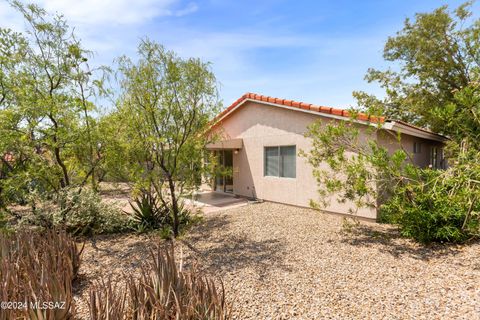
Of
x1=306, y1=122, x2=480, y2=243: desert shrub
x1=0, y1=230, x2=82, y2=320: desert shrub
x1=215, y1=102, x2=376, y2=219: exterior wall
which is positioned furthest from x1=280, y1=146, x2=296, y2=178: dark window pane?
x1=0, y1=230, x2=82, y2=320: desert shrub

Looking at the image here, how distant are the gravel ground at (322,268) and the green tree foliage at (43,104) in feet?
11.1

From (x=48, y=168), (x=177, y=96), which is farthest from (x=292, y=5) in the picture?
(x=48, y=168)

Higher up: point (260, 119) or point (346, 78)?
point (346, 78)

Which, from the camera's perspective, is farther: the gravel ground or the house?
the house

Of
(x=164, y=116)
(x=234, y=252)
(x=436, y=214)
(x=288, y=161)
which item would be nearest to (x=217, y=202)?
(x=288, y=161)

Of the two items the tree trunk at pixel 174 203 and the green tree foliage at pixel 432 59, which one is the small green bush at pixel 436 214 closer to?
the tree trunk at pixel 174 203

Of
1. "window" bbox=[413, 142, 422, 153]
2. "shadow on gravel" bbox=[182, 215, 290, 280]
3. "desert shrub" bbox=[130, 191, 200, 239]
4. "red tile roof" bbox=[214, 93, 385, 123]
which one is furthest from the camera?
"window" bbox=[413, 142, 422, 153]

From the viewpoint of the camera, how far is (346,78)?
16891mm

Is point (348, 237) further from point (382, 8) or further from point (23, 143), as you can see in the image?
point (23, 143)

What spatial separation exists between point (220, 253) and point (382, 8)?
1293cm

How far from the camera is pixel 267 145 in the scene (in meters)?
14.4

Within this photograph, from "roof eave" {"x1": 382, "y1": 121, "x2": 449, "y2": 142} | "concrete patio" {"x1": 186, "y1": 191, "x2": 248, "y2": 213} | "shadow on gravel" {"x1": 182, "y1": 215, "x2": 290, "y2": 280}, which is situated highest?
"roof eave" {"x1": 382, "y1": 121, "x2": 449, "y2": 142}

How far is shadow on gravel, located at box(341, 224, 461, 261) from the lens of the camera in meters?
6.76

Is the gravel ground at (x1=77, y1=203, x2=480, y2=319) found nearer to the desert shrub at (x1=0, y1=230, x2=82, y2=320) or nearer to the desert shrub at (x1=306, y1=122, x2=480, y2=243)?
the desert shrub at (x1=306, y1=122, x2=480, y2=243)
